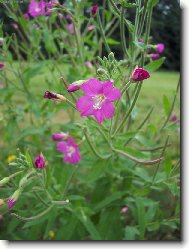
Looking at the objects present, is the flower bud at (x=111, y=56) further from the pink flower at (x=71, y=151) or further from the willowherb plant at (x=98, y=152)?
the pink flower at (x=71, y=151)

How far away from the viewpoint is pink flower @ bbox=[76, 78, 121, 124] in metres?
0.99

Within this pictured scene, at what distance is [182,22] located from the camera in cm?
155

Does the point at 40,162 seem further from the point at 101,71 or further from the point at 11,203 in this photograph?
the point at 101,71

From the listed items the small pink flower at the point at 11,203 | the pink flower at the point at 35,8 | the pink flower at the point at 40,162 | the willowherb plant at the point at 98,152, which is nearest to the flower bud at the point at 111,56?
the willowherb plant at the point at 98,152

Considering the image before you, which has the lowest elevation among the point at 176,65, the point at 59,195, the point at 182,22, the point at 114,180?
the point at 114,180

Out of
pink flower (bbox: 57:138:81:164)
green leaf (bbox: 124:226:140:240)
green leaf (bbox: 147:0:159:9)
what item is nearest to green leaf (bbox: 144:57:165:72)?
green leaf (bbox: 147:0:159:9)

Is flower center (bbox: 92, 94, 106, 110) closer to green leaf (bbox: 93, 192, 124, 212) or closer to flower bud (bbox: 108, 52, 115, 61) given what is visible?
flower bud (bbox: 108, 52, 115, 61)

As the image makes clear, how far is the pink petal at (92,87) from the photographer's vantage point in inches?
39.1

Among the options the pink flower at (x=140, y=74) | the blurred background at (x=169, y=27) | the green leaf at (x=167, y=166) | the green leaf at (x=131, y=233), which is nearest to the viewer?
the pink flower at (x=140, y=74)

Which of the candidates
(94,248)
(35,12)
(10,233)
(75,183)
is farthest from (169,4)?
(10,233)

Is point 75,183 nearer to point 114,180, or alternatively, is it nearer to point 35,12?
point 114,180

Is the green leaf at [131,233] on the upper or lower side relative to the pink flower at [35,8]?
lower

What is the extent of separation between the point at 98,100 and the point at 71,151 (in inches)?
17.3

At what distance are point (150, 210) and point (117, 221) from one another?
13cm
